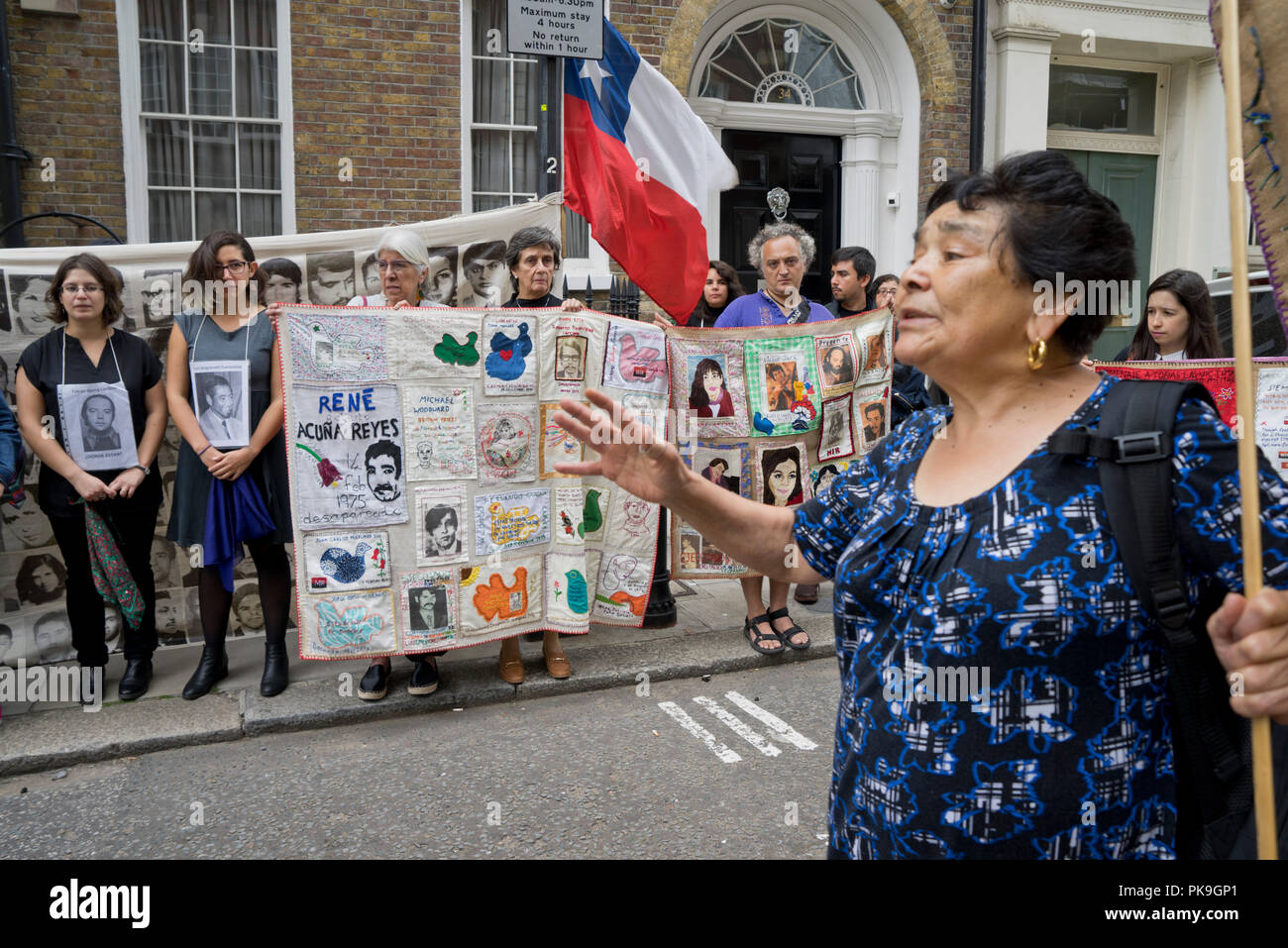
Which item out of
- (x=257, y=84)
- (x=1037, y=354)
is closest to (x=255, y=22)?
(x=257, y=84)

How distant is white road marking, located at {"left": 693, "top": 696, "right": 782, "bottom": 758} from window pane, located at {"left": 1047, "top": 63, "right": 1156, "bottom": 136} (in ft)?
30.1

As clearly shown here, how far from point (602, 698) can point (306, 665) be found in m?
1.71

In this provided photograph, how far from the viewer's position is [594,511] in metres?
5.30

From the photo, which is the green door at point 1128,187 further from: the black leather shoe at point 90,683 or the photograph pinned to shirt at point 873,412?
the black leather shoe at point 90,683

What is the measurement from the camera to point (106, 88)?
7918 millimetres

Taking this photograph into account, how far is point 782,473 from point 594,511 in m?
1.21

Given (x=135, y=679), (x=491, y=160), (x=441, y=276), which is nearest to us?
(x=135, y=679)

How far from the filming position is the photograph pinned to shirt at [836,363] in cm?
576

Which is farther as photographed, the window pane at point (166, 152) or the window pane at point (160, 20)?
the window pane at point (166, 152)

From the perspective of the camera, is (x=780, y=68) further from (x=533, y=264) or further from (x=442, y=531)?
(x=442, y=531)

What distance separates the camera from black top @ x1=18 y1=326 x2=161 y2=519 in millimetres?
4836

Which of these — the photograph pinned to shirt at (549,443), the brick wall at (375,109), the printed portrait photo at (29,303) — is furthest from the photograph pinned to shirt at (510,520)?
the brick wall at (375,109)

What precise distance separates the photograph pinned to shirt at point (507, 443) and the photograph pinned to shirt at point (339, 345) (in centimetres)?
57

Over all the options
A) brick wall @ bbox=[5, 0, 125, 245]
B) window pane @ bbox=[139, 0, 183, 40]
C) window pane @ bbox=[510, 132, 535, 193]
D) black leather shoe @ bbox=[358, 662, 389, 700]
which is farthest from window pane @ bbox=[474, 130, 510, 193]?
black leather shoe @ bbox=[358, 662, 389, 700]
